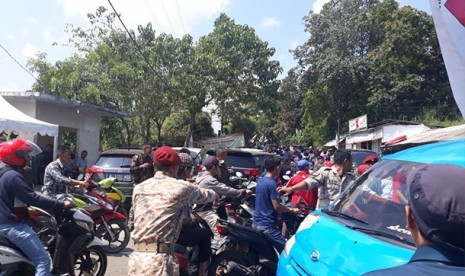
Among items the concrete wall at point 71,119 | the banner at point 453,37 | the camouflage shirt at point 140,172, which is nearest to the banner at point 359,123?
the concrete wall at point 71,119

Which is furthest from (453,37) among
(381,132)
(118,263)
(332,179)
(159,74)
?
(381,132)

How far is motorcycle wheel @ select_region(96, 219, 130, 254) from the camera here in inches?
290

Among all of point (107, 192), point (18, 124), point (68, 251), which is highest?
point (18, 124)

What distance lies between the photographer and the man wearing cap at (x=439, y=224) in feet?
4.75

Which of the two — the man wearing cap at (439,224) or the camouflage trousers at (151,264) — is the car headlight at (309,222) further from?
the man wearing cap at (439,224)

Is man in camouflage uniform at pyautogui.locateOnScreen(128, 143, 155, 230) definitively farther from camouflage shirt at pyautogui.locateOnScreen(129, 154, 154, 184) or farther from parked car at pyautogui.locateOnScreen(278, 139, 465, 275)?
parked car at pyautogui.locateOnScreen(278, 139, 465, 275)

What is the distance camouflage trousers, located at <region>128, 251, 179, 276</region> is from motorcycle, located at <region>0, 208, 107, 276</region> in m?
1.69

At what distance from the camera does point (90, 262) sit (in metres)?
5.56

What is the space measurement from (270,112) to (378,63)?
12236mm

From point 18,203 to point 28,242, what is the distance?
0.38 metres

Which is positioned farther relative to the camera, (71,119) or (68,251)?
(71,119)

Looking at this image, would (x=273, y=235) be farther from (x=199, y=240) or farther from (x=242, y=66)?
(x=242, y=66)

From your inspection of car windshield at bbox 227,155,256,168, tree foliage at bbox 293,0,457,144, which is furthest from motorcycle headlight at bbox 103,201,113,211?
tree foliage at bbox 293,0,457,144

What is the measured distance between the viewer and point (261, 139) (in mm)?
58375
